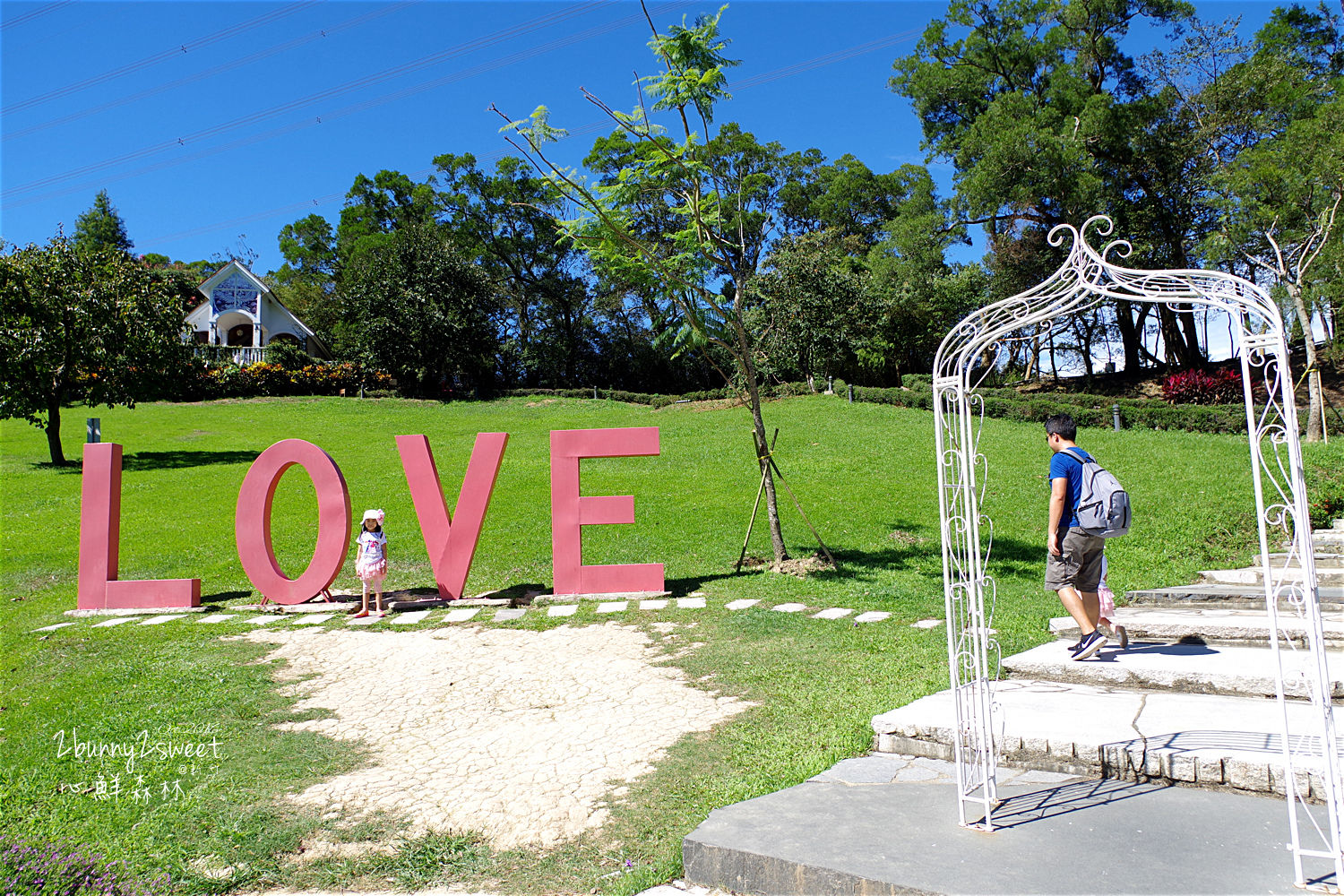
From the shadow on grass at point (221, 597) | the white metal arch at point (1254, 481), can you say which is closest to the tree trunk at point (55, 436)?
the shadow on grass at point (221, 597)

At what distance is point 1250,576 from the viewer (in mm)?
9125

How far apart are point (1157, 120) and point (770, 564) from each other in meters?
28.9

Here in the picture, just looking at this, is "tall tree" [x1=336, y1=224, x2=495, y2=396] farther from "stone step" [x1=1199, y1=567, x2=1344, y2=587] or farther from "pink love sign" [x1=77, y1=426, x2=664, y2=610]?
"stone step" [x1=1199, y1=567, x2=1344, y2=587]

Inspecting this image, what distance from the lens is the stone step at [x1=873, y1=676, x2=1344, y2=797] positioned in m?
3.85

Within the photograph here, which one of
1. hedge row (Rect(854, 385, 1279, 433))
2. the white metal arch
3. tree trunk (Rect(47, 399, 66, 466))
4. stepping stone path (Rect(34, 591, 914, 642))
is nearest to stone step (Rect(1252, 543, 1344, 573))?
stepping stone path (Rect(34, 591, 914, 642))

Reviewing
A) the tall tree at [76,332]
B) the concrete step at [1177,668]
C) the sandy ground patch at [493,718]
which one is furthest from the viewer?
the tall tree at [76,332]

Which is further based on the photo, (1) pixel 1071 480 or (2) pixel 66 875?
(1) pixel 1071 480

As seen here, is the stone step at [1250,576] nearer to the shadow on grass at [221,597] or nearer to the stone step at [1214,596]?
the stone step at [1214,596]

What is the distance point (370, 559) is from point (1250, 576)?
10.00 meters

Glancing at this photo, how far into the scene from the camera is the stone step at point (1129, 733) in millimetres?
3854

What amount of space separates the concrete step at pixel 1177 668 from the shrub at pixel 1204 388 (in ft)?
77.9

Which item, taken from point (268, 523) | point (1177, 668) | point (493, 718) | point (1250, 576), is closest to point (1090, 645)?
point (1177, 668)

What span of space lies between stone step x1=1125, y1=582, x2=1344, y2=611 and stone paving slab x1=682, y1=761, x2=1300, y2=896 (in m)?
4.31

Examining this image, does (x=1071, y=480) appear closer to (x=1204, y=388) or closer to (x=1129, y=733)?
(x=1129, y=733)
